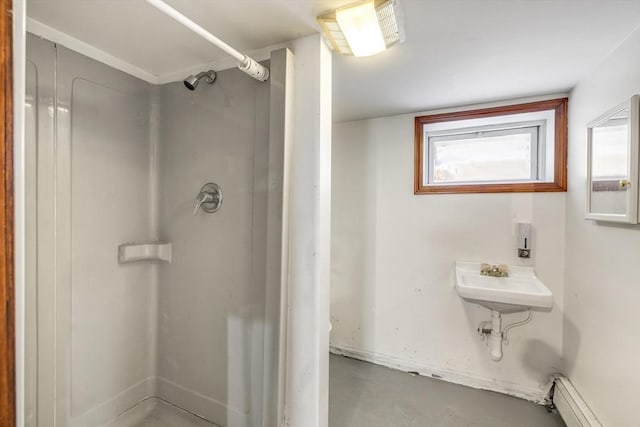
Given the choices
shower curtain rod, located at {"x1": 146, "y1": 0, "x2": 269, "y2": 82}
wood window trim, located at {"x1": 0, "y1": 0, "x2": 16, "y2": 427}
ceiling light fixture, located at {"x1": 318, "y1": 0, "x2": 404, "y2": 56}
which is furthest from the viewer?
ceiling light fixture, located at {"x1": 318, "y1": 0, "x2": 404, "y2": 56}

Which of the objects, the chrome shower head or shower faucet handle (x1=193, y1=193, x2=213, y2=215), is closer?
the chrome shower head

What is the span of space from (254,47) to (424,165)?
1528 mm

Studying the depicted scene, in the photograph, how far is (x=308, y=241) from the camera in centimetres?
129

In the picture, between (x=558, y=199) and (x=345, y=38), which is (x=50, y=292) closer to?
(x=345, y=38)

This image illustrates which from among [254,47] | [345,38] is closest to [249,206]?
[254,47]

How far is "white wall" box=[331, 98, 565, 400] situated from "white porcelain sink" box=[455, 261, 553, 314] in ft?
0.27

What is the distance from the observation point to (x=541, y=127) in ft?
6.53

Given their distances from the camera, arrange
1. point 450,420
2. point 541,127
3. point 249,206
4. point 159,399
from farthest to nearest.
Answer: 1. point 541,127
2. point 159,399
3. point 450,420
4. point 249,206

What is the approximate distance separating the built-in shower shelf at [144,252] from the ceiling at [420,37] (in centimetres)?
109

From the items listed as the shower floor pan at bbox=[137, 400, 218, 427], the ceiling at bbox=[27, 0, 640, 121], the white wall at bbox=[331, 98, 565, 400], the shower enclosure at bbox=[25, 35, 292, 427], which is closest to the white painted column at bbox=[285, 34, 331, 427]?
the shower enclosure at bbox=[25, 35, 292, 427]

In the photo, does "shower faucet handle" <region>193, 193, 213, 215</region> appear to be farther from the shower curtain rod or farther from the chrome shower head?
the shower curtain rod

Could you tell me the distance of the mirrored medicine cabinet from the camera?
115 cm

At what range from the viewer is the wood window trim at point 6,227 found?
44cm

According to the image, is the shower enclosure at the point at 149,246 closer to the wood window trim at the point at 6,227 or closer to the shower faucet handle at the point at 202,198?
the shower faucet handle at the point at 202,198
